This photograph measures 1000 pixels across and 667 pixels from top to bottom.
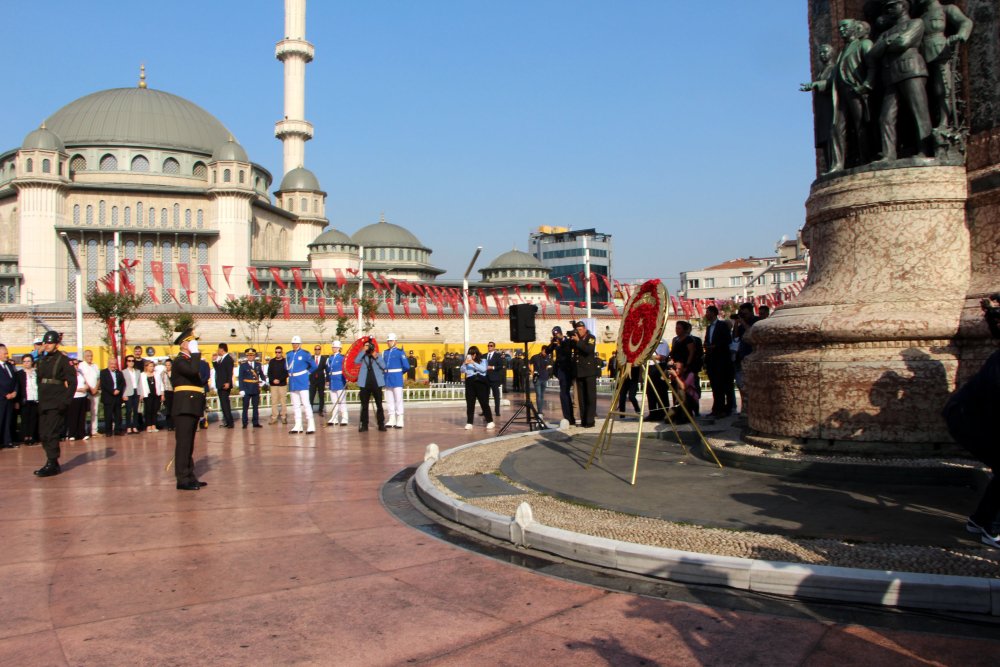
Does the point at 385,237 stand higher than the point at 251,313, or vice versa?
the point at 385,237

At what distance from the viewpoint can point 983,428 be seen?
4.75 metres

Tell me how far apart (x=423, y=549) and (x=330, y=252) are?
6532 centimetres

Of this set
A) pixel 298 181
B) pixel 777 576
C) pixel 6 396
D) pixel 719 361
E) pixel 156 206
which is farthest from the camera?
pixel 298 181

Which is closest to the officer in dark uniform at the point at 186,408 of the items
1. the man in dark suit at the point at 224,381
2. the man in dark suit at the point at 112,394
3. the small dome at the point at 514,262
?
the man in dark suit at the point at 112,394

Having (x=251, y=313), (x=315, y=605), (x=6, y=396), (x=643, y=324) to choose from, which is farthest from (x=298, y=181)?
(x=315, y=605)

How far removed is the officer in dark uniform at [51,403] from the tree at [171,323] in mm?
38626

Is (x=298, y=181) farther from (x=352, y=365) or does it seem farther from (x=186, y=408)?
(x=186, y=408)

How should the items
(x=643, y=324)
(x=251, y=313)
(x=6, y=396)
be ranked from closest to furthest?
1. (x=643, y=324)
2. (x=6, y=396)
3. (x=251, y=313)

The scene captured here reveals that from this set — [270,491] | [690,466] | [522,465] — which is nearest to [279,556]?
[270,491]

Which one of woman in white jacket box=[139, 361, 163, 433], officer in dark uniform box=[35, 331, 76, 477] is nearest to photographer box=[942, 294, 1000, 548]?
officer in dark uniform box=[35, 331, 76, 477]

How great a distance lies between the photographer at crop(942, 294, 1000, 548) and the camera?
4.64 meters

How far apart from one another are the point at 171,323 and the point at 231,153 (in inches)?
729

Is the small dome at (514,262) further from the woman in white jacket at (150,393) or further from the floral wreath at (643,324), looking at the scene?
the floral wreath at (643,324)

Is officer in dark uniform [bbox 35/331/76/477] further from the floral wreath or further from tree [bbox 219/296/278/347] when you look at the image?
tree [bbox 219/296/278/347]
